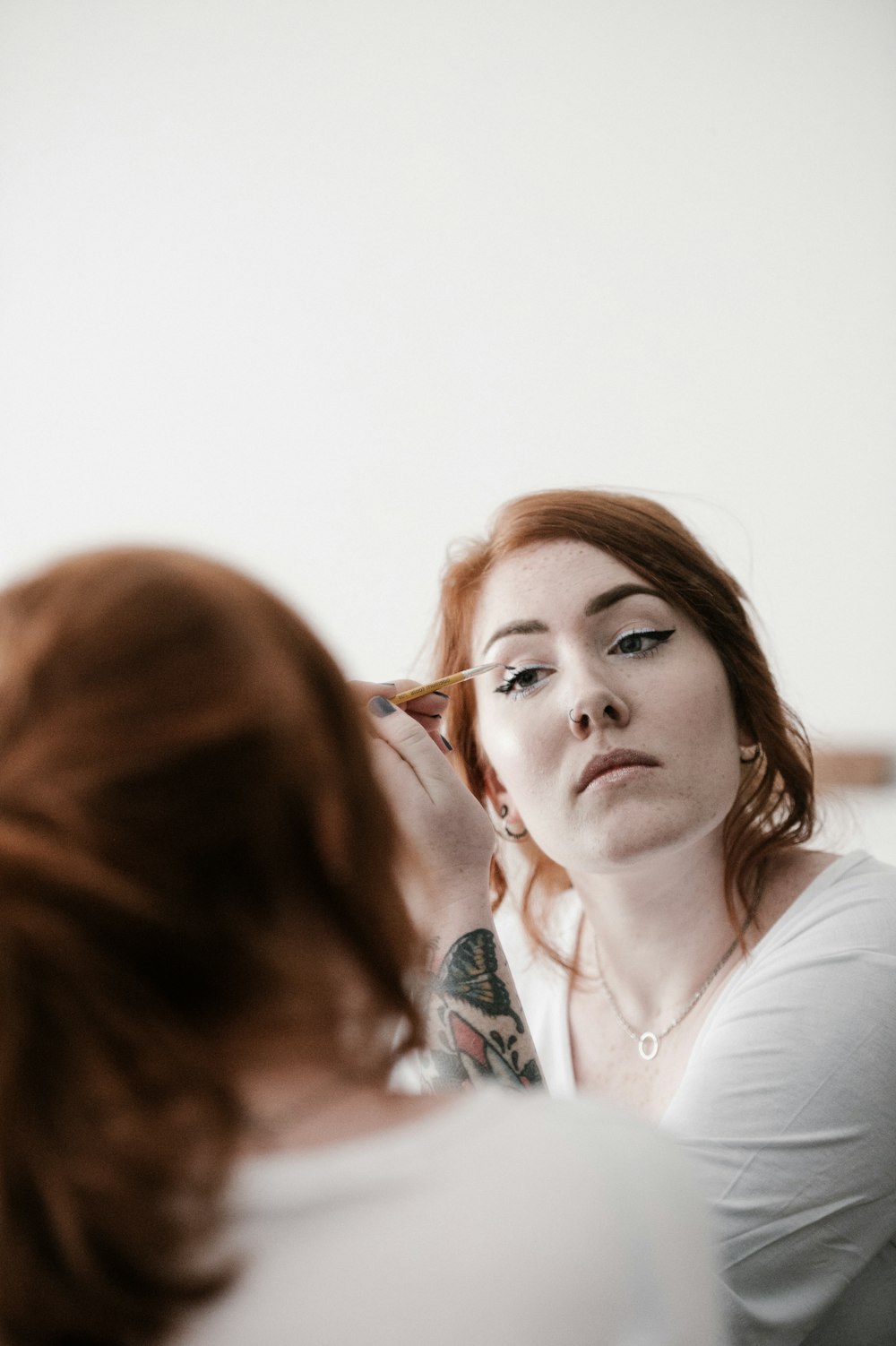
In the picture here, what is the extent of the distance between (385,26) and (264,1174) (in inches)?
80.4

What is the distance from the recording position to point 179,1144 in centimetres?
44

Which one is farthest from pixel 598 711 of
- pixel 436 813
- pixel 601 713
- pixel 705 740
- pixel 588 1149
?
pixel 588 1149

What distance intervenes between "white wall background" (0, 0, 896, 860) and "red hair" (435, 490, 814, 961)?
759 mm

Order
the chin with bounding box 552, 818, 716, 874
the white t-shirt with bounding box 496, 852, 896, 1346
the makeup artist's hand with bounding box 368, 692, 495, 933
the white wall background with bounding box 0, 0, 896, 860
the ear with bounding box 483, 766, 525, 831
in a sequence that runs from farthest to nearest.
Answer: the white wall background with bounding box 0, 0, 896, 860 → the ear with bounding box 483, 766, 525, 831 → the chin with bounding box 552, 818, 716, 874 → the makeup artist's hand with bounding box 368, 692, 495, 933 → the white t-shirt with bounding box 496, 852, 896, 1346

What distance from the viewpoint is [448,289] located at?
2074mm

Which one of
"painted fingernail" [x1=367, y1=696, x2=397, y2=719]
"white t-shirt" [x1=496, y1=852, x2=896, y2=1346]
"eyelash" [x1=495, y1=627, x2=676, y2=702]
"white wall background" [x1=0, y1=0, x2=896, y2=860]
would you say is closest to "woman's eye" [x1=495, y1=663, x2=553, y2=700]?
"eyelash" [x1=495, y1=627, x2=676, y2=702]

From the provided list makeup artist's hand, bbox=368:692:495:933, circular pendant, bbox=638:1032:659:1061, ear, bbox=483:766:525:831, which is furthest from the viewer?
ear, bbox=483:766:525:831

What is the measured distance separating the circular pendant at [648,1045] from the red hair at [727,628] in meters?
0.15

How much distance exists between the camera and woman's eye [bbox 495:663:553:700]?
3.84 ft

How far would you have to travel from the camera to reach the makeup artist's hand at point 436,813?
97 centimetres

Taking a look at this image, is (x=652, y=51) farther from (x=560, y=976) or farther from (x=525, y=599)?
(x=560, y=976)

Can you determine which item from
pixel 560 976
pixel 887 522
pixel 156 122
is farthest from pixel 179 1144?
pixel 156 122

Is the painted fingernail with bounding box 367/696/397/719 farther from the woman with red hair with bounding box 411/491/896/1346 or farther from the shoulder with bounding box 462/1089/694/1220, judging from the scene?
the shoulder with bounding box 462/1089/694/1220

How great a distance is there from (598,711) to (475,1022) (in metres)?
0.31
